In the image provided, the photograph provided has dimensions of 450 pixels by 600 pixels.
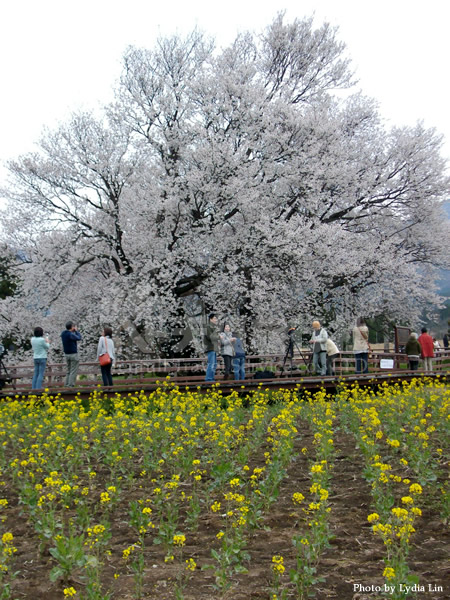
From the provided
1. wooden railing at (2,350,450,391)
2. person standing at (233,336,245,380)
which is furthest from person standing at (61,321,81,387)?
person standing at (233,336,245,380)

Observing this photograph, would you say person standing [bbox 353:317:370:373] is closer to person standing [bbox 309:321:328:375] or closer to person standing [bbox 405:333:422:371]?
person standing [bbox 309:321:328:375]

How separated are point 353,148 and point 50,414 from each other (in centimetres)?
2019

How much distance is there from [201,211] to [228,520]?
18.0 meters

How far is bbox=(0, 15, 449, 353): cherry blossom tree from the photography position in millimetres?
21391

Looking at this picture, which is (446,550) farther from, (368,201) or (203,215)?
(368,201)

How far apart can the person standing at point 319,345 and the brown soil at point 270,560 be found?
35.2ft

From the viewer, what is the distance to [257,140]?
928 inches

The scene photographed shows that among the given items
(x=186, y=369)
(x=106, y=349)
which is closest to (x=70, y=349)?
(x=106, y=349)

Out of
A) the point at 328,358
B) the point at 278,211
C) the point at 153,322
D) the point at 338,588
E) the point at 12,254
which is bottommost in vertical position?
the point at 338,588

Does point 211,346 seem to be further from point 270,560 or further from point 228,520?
point 270,560

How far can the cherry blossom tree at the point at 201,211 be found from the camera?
21.4m

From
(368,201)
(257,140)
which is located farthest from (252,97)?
(368,201)

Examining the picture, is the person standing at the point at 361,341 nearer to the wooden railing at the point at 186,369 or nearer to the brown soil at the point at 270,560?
the wooden railing at the point at 186,369

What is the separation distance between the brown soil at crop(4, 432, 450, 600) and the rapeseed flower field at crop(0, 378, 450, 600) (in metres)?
0.01
